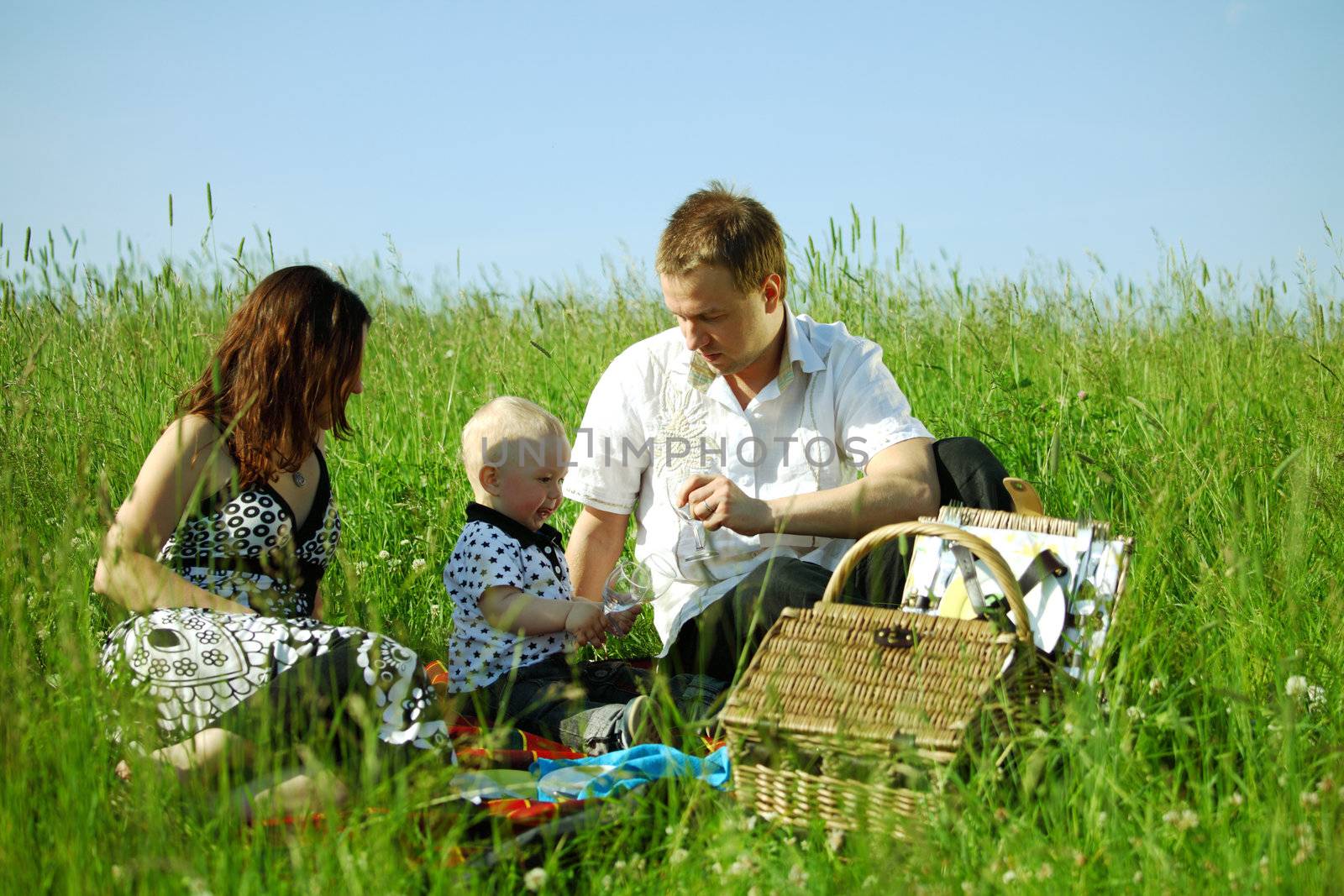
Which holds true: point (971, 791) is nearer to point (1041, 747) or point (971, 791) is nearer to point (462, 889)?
point (1041, 747)

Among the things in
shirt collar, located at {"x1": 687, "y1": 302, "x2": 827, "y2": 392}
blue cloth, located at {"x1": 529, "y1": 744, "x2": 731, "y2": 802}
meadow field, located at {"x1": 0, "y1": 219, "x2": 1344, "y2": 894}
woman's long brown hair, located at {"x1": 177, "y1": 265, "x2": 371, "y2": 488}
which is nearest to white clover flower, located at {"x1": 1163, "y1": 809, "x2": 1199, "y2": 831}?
meadow field, located at {"x1": 0, "y1": 219, "x2": 1344, "y2": 894}

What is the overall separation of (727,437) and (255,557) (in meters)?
1.35

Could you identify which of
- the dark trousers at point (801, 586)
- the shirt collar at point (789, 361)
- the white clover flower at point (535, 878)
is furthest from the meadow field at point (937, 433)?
the shirt collar at point (789, 361)

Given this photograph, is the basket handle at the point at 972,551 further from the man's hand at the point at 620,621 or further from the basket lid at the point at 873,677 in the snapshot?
the man's hand at the point at 620,621

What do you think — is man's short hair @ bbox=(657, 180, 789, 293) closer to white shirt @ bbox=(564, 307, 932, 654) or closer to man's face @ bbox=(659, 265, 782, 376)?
man's face @ bbox=(659, 265, 782, 376)

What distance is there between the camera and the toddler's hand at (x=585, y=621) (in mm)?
2936

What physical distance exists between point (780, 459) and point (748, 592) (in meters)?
0.58

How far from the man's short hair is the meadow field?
0.99 meters

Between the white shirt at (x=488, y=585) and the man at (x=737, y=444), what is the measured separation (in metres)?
0.29

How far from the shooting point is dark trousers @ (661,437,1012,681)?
2848 mm

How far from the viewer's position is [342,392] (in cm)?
286

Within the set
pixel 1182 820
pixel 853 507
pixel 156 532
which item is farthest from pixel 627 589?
pixel 1182 820

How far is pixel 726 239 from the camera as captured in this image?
317cm

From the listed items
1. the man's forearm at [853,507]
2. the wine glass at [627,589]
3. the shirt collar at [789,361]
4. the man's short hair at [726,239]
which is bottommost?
the wine glass at [627,589]
